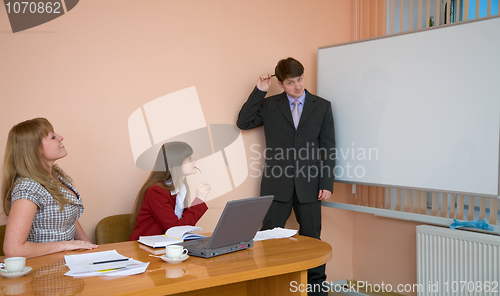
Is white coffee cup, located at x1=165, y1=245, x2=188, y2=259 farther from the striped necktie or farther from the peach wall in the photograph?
the striped necktie

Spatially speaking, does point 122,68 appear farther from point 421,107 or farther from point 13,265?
point 421,107

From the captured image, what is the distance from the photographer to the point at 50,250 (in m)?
1.84

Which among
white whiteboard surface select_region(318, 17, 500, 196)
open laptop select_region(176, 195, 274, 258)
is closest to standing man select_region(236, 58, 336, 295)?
white whiteboard surface select_region(318, 17, 500, 196)

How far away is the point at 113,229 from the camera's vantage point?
2680 mm

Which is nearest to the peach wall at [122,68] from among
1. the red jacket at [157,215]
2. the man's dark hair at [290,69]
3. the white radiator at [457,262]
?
the man's dark hair at [290,69]

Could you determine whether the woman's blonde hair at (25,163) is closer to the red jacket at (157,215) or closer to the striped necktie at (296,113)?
the red jacket at (157,215)

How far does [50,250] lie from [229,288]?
823mm

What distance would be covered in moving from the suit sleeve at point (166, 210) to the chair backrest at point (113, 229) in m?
0.35

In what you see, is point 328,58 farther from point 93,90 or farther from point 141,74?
point 93,90

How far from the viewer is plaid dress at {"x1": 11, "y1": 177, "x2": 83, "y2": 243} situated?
1.90m

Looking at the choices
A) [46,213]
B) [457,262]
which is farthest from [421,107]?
[46,213]

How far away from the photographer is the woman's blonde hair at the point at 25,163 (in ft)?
6.53

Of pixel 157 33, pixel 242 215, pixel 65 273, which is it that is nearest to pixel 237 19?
pixel 157 33

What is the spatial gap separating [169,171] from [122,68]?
827mm
